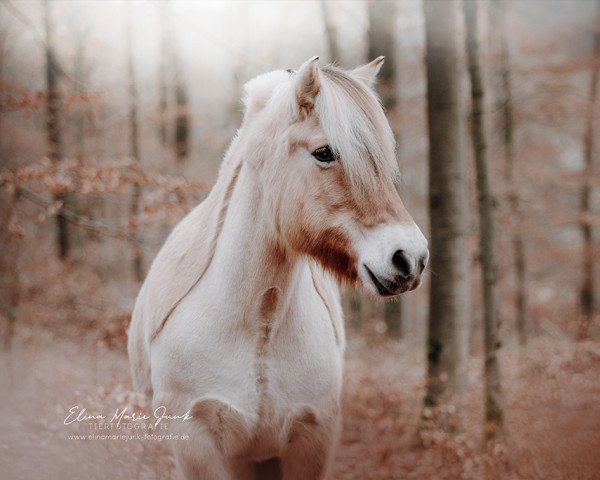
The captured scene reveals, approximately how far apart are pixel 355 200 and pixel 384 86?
8105 millimetres

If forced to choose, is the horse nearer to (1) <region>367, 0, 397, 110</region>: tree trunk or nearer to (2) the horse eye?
(2) the horse eye

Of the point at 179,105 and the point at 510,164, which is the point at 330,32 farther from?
the point at 179,105

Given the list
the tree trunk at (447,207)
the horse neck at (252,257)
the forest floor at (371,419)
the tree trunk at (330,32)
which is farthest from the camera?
the tree trunk at (330,32)

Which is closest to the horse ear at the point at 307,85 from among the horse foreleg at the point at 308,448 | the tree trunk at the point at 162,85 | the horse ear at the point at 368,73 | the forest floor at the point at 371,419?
the horse ear at the point at 368,73

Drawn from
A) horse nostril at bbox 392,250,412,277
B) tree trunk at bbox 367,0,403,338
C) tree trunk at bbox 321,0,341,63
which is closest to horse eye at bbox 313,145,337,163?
horse nostril at bbox 392,250,412,277

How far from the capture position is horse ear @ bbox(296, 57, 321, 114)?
2545 millimetres

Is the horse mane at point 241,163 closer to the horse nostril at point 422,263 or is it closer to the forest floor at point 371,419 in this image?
the horse nostril at point 422,263

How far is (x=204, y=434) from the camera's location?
111 inches

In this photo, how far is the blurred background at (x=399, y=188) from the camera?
5402 millimetres

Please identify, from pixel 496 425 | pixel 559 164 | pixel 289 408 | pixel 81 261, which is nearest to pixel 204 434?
pixel 289 408

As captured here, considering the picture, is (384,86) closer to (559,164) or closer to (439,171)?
(439,171)

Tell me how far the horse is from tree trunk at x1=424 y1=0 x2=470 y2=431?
238 centimetres

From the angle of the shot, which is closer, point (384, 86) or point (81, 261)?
point (384, 86)

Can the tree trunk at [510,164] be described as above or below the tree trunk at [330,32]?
below
